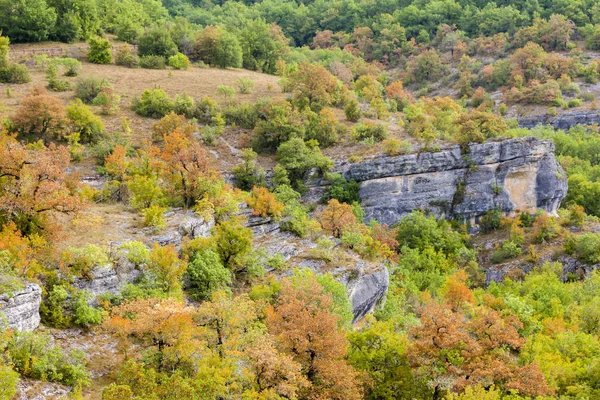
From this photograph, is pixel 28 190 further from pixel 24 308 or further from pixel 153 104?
pixel 153 104

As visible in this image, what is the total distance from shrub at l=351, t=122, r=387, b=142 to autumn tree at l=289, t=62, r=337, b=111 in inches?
179

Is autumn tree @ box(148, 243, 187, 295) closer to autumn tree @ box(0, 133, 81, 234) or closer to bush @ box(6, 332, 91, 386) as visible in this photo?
autumn tree @ box(0, 133, 81, 234)

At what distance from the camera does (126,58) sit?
5894 centimetres

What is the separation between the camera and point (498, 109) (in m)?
71.6

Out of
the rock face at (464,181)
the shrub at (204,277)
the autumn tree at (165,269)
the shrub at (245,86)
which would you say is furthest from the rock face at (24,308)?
the shrub at (245,86)

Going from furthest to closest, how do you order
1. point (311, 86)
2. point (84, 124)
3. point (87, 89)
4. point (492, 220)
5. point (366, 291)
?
point (311, 86) < point (492, 220) < point (87, 89) < point (84, 124) < point (366, 291)

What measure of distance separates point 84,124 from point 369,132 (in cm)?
2535

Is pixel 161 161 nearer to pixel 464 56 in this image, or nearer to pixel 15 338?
pixel 15 338

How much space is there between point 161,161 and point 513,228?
31.0m

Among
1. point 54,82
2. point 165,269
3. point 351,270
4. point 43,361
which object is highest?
point 54,82

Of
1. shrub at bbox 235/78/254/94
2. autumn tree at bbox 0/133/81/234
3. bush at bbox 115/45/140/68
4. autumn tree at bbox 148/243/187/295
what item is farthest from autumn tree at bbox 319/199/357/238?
bush at bbox 115/45/140/68

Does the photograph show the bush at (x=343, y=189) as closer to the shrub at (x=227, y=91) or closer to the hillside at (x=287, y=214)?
the hillside at (x=287, y=214)

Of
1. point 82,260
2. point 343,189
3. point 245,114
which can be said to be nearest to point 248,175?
point 343,189

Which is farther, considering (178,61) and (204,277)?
(178,61)
